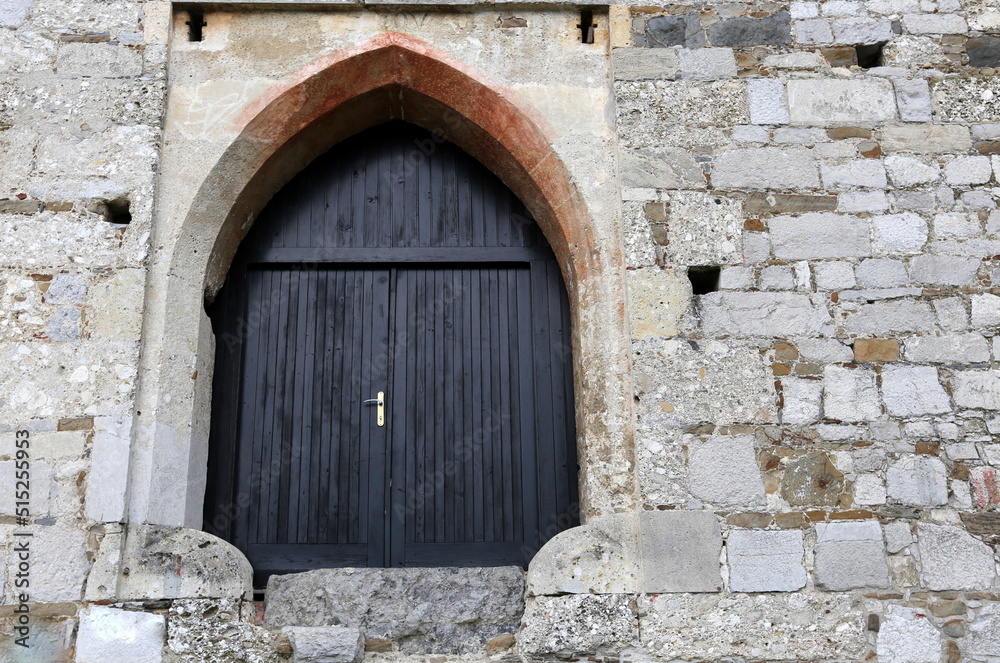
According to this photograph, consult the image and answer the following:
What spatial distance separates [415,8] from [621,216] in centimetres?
150

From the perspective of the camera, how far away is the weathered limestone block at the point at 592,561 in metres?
3.28

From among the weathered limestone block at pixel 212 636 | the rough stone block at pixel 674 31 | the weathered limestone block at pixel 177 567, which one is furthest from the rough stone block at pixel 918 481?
the weathered limestone block at pixel 177 567

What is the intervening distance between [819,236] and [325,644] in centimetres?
274

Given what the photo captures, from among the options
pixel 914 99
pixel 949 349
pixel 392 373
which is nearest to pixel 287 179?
pixel 392 373

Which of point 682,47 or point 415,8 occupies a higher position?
point 415,8

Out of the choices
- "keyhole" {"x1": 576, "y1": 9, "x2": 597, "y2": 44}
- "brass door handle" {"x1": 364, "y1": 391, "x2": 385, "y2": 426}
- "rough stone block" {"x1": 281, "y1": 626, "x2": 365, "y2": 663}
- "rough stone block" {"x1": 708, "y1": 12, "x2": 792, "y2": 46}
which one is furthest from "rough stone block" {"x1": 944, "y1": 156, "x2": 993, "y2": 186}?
"rough stone block" {"x1": 281, "y1": 626, "x2": 365, "y2": 663}

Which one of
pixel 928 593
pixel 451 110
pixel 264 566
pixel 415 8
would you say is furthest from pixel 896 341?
pixel 264 566

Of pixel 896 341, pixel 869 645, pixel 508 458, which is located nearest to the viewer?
pixel 869 645

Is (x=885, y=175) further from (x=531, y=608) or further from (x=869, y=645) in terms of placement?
(x=531, y=608)

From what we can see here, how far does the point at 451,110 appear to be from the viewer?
13.3 feet

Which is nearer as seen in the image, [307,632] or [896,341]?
[307,632]

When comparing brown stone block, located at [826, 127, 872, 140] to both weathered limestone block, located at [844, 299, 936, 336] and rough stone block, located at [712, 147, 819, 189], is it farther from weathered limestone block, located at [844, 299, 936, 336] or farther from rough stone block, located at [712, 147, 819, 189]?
weathered limestone block, located at [844, 299, 936, 336]

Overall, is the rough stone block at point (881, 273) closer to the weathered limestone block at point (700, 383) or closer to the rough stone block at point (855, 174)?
the rough stone block at point (855, 174)

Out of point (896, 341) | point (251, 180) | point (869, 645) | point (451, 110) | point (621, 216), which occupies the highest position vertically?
point (451, 110)
